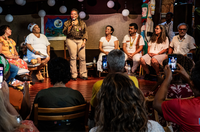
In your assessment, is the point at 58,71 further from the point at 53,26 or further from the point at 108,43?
the point at 53,26

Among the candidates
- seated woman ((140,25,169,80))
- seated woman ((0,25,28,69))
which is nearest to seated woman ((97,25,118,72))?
seated woman ((140,25,169,80))

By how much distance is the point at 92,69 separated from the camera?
6.34 metres

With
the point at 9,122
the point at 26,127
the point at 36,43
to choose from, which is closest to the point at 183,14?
the point at 36,43

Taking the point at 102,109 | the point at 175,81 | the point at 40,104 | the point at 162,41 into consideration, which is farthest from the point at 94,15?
the point at 102,109

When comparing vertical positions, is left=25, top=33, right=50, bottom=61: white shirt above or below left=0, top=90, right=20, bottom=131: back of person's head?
above

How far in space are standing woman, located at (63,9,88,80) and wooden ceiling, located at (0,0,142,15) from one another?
5.69 ft

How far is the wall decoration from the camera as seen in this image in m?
6.84

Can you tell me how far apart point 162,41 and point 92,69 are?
2.12 metres

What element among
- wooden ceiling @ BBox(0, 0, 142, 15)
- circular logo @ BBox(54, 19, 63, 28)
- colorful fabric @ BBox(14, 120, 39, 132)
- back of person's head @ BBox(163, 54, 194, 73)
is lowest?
colorful fabric @ BBox(14, 120, 39, 132)

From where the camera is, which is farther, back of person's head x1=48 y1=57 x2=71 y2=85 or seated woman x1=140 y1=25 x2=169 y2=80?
seated woman x1=140 y1=25 x2=169 y2=80

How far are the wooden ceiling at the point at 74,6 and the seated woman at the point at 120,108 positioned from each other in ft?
20.7

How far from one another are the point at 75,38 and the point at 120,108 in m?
4.69

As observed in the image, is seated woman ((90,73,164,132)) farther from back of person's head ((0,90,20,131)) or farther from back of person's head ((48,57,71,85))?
back of person's head ((48,57,71,85))

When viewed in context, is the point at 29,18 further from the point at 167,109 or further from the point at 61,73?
the point at 167,109
